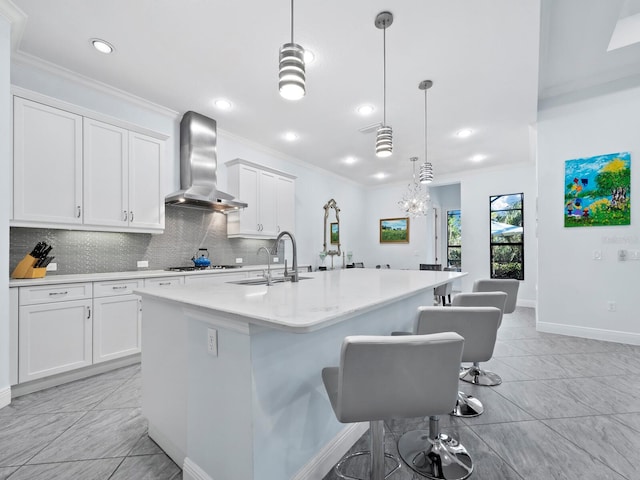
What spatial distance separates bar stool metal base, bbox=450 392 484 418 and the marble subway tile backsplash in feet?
11.6

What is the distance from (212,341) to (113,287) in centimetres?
215

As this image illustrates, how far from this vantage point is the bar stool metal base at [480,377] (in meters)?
2.52

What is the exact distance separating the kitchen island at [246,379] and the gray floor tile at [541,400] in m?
1.36

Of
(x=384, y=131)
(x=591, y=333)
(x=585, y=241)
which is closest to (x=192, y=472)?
(x=384, y=131)

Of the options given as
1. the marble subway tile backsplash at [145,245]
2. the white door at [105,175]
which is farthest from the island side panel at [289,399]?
the marble subway tile backsplash at [145,245]

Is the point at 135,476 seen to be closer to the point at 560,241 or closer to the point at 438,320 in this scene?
the point at 438,320

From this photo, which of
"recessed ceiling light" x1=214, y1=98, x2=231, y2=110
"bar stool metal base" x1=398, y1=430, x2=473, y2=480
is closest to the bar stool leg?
"bar stool metal base" x1=398, y1=430, x2=473, y2=480

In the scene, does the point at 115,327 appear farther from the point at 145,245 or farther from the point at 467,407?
the point at 467,407

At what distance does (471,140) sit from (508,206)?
224cm

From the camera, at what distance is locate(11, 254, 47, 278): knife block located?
8.38 ft

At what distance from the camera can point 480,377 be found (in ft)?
8.48

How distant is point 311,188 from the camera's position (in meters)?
6.31

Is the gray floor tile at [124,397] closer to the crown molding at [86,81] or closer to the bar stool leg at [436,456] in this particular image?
the bar stool leg at [436,456]

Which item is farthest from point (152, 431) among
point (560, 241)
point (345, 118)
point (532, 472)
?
point (560, 241)
